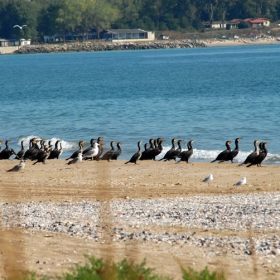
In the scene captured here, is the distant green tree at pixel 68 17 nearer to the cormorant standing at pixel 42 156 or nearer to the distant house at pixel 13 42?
the distant house at pixel 13 42

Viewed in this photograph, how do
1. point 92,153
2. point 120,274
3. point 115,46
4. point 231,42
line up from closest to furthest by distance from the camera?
point 120,274 → point 92,153 → point 115,46 → point 231,42

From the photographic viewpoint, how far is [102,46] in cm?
19200

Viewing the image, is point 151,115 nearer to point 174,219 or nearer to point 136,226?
point 174,219

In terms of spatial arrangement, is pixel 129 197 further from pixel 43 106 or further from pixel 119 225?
pixel 43 106

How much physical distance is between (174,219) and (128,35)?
186952mm

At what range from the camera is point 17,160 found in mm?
23156

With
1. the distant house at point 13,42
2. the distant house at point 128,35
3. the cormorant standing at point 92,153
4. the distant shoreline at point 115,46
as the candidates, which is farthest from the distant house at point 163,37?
the cormorant standing at point 92,153

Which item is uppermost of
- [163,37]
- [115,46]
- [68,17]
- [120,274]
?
[120,274]

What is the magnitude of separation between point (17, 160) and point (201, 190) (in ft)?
30.8

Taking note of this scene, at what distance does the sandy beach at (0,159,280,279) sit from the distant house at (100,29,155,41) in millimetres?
177081

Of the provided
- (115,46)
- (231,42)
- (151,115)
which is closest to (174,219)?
(151,115)

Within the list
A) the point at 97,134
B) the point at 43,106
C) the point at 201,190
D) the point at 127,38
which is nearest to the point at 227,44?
the point at 127,38

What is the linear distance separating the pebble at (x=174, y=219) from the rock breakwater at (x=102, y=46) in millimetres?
177774

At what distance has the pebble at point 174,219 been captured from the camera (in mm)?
9703
